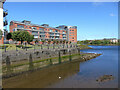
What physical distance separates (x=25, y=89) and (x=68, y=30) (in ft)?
270

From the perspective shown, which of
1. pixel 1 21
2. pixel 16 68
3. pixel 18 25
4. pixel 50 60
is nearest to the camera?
pixel 16 68

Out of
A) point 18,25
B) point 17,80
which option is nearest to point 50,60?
point 17,80

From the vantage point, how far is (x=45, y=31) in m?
73.8

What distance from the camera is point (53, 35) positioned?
7925 centimetres

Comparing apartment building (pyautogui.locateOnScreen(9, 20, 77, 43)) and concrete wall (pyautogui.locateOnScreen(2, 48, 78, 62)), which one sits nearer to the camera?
concrete wall (pyautogui.locateOnScreen(2, 48, 78, 62))

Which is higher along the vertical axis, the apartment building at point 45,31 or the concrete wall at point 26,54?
the apartment building at point 45,31

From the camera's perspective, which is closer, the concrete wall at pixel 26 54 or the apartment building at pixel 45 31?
the concrete wall at pixel 26 54

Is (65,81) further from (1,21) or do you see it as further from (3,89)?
(1,21)

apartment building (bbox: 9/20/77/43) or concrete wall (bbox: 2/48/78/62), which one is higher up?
apartment building (bbox: 9/20/77/43)

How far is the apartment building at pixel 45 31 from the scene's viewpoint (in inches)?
2336

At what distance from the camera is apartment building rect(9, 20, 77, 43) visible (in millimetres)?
59322

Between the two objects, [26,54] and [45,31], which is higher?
[45,31]

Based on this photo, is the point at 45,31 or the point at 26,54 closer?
the point at 26,54

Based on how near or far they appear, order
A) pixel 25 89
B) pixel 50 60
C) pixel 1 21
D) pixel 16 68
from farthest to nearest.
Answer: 1. pixel 1 21
2. pixel 50 60
3. pixel 16 68
4. pixel 25 89
